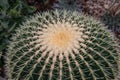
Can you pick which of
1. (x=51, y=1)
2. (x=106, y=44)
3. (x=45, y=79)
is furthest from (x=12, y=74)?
(x=51, y=1)

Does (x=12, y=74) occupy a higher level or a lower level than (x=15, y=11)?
lower

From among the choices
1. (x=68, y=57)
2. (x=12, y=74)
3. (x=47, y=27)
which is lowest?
(x=12, y=74)

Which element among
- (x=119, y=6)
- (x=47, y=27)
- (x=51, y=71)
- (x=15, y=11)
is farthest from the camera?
(x=119, y=6)

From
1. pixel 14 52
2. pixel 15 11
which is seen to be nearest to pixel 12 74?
pixel 14 52

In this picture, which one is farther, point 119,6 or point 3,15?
point 119,6

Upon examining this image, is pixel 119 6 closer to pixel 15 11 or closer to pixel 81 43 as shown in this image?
pixel 15 11

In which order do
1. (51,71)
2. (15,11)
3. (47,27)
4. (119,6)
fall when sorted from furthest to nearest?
(119,6) < (15,11) < (47,27) < (51,71)

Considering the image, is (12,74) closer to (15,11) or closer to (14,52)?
(14,52)
